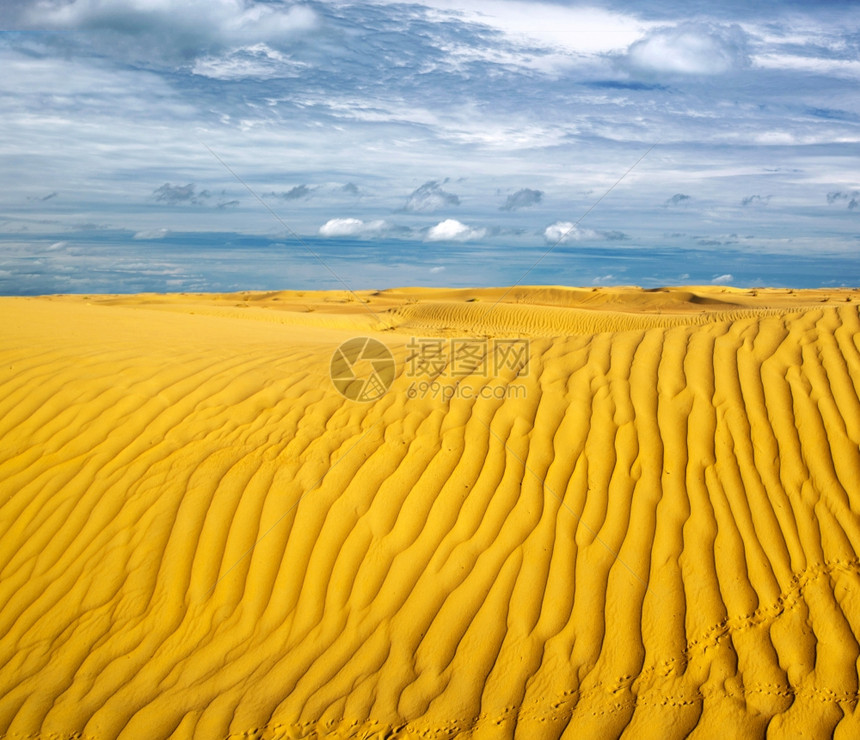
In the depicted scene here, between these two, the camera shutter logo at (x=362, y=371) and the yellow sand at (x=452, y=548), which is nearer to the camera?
the yellow sand at (x=452, y=548)

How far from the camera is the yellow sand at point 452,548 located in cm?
352

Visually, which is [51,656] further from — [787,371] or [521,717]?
[787,371]

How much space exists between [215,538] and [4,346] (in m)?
4.67

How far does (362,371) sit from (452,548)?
9.04ft

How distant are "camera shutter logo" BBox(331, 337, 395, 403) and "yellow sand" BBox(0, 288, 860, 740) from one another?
219 millimetres

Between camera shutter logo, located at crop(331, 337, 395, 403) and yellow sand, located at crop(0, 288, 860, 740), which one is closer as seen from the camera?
yellow sand, located at crop(0, 288, 860, 740)

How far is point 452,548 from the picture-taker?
4.52m

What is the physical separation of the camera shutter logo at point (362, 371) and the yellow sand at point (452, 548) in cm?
22

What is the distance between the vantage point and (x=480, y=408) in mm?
5730

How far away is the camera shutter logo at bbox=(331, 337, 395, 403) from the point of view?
20.5 feet

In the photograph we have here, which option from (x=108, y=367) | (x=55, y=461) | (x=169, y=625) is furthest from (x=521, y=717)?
(x=108, y=367)

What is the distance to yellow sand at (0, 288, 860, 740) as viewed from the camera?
139 inches

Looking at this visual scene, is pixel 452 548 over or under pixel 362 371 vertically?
under

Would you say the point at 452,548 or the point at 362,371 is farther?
the point at 362,371
